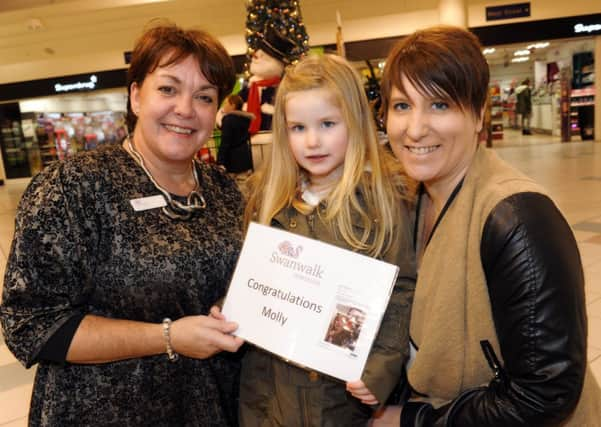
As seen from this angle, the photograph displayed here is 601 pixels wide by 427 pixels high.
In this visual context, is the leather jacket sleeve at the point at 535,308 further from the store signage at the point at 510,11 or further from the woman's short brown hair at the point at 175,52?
the store signage at the point at 510,11

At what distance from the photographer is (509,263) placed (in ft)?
3.13

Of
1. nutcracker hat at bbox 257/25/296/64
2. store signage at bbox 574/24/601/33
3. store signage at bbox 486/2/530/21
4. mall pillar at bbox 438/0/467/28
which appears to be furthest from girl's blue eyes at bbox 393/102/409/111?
store signage at bbox 574/24/601/33

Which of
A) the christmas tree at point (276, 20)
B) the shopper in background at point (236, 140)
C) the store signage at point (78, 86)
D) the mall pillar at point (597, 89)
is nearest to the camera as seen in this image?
the christmas tree at point (276, 20)

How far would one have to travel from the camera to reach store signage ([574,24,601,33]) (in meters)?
12.8

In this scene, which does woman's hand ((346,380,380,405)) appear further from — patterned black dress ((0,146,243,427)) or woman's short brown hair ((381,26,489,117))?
woman's short brown hair ((381,26,489,117))

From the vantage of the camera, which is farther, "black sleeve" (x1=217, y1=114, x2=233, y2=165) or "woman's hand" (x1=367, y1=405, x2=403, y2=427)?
"black sleeve" (x1=217, y1=114, x2=233, y2=165)

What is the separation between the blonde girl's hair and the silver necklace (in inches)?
7.2

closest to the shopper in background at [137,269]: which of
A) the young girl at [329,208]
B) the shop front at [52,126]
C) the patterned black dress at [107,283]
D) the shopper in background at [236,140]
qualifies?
the patterned black dress at [107,283]

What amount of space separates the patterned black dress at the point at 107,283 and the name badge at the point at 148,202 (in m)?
0.01

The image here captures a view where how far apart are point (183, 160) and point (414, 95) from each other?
68cm

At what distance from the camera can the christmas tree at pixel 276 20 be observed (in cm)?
389

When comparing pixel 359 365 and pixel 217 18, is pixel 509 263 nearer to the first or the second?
pixel 359 365

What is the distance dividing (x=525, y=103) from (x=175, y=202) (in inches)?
836

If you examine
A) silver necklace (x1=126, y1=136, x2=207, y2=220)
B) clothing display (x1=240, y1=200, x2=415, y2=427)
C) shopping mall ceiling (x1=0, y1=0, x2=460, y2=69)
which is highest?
shopping mall ceiling (x1=0, y1=0, x2=460, y2=69)
